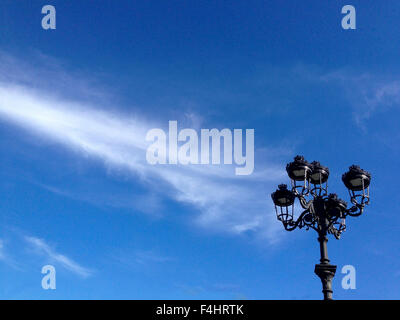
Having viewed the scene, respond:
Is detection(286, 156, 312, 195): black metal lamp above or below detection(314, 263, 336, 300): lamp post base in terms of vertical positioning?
above

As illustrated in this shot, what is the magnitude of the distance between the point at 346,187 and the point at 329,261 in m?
2.20

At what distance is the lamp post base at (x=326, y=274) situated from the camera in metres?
15.5

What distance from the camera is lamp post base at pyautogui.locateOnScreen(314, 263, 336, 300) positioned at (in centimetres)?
1551

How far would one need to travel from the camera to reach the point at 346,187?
665 inches

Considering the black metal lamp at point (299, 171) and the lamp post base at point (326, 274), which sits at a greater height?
the black metal lamp at point (299, 171)

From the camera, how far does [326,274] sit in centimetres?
1555
